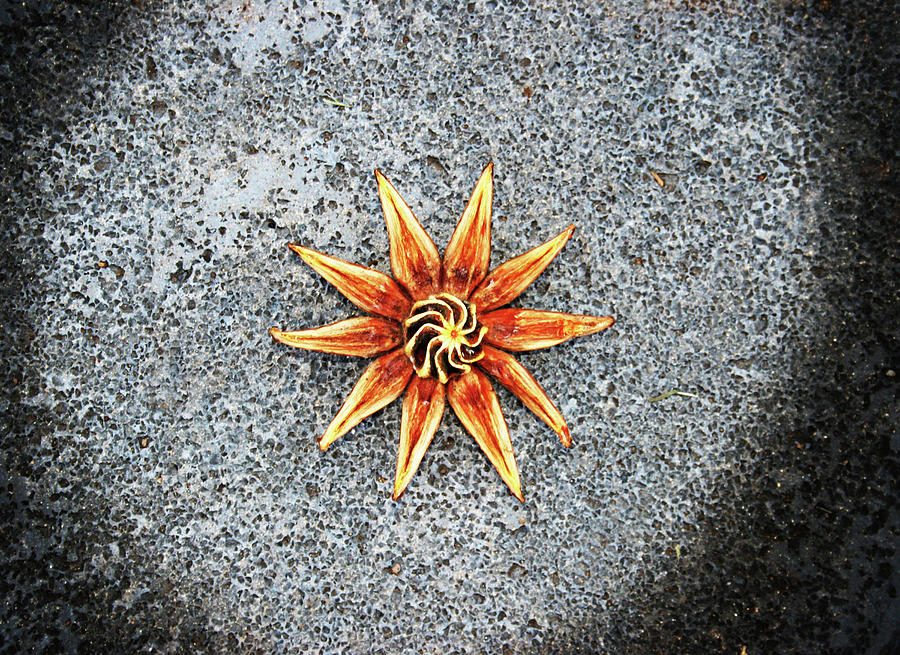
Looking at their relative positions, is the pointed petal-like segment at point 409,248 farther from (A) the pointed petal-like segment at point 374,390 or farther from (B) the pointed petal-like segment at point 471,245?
(A) the pointed petal-like segment at point 374,390

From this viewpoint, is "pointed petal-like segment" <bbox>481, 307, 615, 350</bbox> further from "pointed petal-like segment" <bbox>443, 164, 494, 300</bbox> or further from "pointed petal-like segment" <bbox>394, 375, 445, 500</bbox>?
"pointed petal-like segment" <bbox>394, 375, 445, 500</bbox>

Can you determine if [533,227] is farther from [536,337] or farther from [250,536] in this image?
[250,536]

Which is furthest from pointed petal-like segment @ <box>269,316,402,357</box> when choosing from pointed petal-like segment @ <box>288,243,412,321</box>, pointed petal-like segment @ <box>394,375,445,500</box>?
pointed petal-like segment @ <box>394,375,445,500</box>

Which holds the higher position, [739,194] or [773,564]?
[739,194]

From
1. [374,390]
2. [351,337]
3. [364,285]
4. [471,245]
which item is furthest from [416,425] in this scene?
[471,245]

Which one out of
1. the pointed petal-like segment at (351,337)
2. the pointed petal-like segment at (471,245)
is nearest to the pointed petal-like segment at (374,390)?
the pointed petal-like segment at (351,337)

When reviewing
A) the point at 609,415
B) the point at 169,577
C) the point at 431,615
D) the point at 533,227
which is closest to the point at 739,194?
the point at 533,227

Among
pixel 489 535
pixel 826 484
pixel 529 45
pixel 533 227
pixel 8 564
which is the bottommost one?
pixel 8 564
